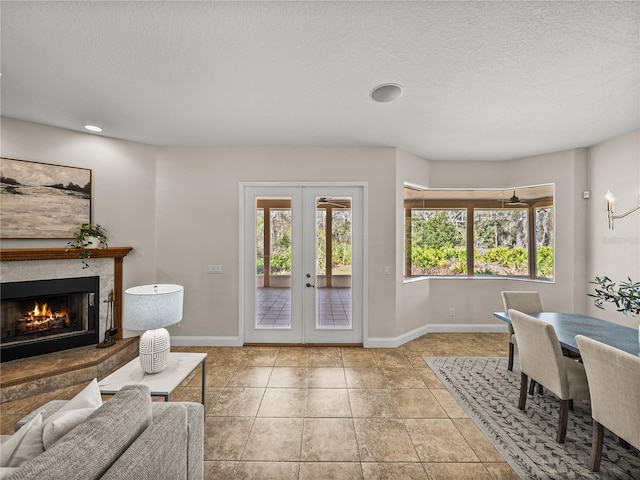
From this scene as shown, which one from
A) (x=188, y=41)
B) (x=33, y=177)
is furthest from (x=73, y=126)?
(x=188, y=41)

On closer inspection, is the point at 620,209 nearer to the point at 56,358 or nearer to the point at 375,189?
the point at 375,189

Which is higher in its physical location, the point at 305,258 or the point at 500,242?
the point at 500,242

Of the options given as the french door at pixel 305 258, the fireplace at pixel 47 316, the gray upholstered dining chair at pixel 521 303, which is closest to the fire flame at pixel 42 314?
the fireplace at pixel 47 316

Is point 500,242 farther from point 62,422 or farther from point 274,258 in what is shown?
point 62,422

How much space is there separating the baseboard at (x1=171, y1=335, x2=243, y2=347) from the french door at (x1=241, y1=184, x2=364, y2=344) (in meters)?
0.17

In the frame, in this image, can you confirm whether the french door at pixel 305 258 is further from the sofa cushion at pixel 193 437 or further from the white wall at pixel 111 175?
the sofa cushion at pixel 193 437

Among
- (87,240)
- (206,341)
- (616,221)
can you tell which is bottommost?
(206,341)

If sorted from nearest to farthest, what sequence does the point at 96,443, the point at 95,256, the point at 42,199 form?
1. the point at 96,443
2. the point at 42,199
3. the point at 95,256

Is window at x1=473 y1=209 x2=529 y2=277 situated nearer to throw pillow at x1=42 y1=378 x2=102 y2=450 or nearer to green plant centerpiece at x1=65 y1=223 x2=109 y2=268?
throw pillow at x1=42 y1=378 x2=102 y2=450

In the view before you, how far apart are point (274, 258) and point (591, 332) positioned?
3.35 m

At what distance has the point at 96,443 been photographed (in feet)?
3.28

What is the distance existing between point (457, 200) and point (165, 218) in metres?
4.49

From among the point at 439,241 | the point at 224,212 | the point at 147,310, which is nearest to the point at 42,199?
the point at 224,212

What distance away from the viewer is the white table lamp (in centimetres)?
197
